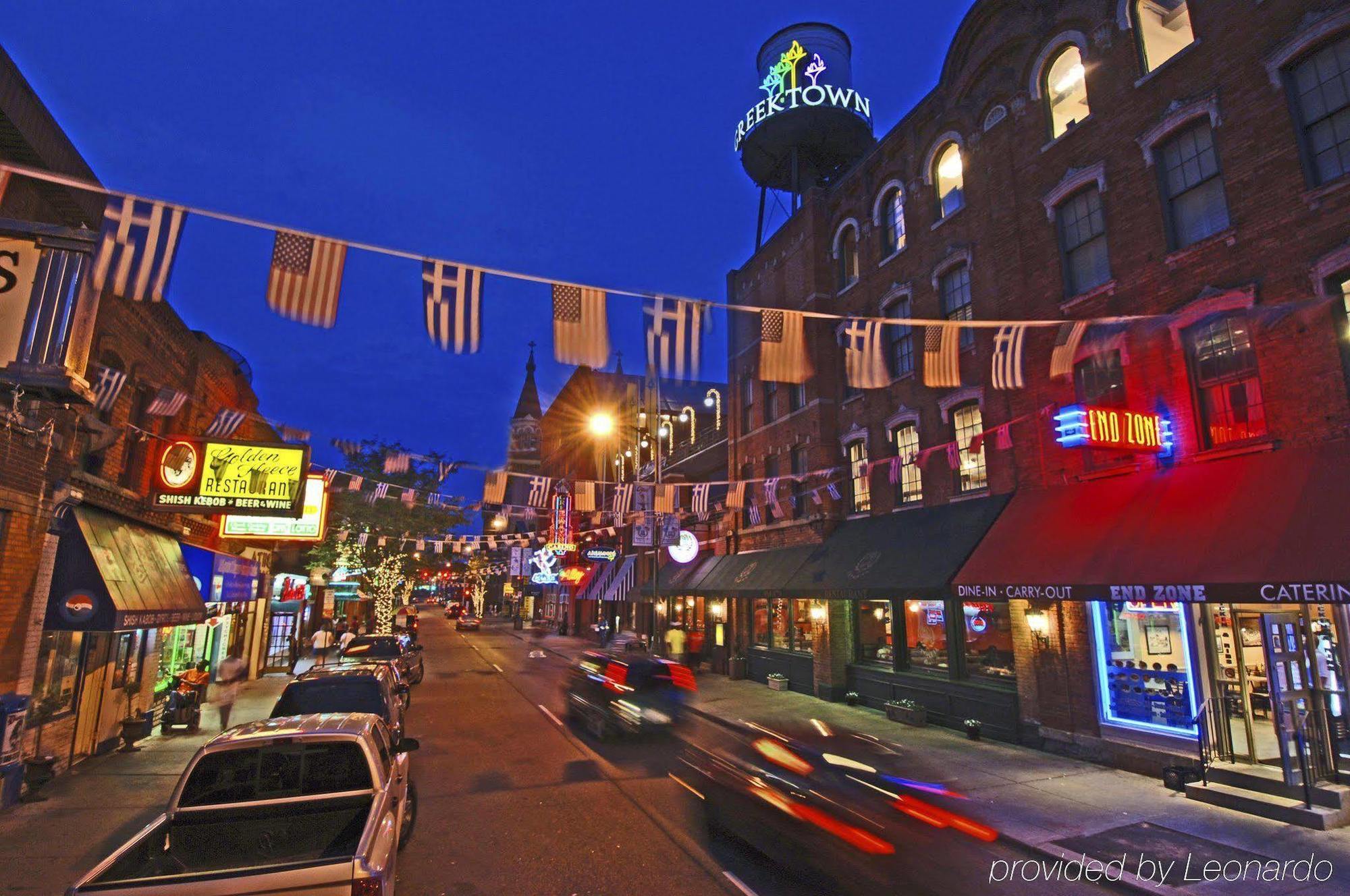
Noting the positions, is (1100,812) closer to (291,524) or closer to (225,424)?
(291,524)

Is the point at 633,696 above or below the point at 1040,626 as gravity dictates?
below

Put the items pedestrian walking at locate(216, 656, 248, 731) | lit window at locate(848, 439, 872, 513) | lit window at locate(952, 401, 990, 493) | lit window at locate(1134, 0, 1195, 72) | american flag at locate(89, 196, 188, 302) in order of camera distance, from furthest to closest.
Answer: lit window at locate(848, 439, 872, 513)
lit window at locate(952, 401, 990, 493)
pedestrian walking at locate(216, 656, 248, 731)
lit window at locate(1134, 0, 1195, 72)
american flag at locate(89, 196, 188, 302)

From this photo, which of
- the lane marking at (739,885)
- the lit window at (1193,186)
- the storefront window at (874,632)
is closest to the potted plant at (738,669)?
the storefront window at (874,632)

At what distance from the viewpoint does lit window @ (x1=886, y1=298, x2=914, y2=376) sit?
18.7 meters

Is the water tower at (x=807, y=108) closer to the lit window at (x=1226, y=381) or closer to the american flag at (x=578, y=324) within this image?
the lit window at (x=1226, y=381)

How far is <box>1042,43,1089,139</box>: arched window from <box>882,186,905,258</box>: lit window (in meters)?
5.06

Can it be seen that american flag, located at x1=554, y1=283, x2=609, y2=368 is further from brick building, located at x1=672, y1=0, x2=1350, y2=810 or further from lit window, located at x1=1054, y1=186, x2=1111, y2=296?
lit window, located at x1=1054, y1=186, x2=1111, y2=296

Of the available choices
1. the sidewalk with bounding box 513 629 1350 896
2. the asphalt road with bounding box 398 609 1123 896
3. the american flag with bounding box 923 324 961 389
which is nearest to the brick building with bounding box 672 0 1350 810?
the american flag with bounding box 923 324 961 389

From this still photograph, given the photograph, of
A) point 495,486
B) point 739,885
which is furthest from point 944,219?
point 739,885

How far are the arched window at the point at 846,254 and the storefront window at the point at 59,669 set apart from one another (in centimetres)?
2070

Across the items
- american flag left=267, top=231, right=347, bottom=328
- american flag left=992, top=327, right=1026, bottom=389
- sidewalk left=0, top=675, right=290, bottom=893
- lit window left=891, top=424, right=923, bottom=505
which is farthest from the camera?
lit window left=891, top=424, right=923, bottom=505

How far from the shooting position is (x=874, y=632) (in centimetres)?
1928

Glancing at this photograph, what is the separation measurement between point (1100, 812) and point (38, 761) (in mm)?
15302

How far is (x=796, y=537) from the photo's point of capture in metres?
22.1
